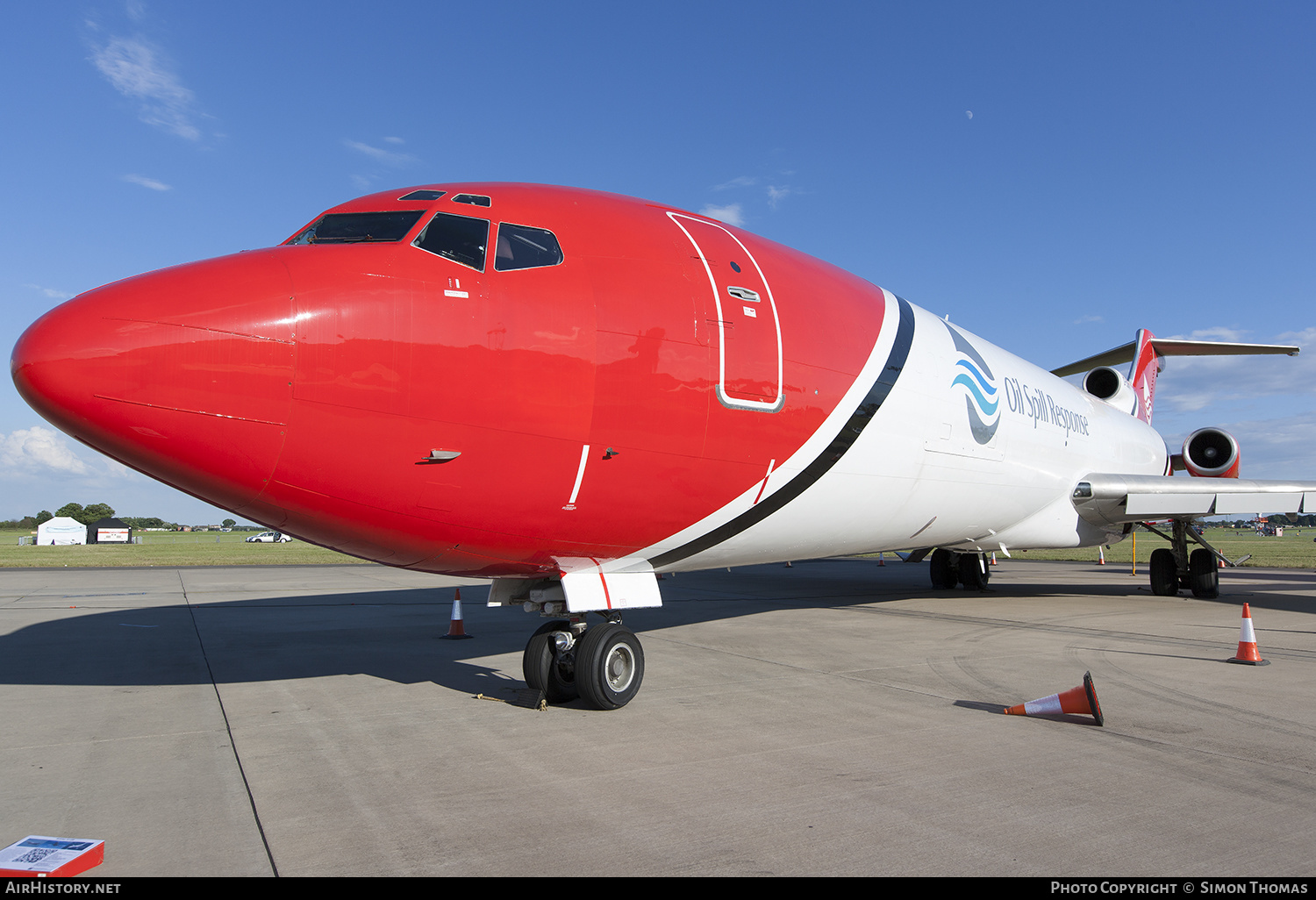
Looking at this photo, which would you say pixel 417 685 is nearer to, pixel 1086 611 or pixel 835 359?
pixel 835 359

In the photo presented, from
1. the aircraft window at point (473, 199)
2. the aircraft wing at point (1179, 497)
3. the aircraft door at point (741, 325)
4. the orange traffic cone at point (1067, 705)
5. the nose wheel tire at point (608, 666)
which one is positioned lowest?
the orange traffic cone at point (1067, 705)

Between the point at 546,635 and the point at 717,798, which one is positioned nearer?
the point at 717,798

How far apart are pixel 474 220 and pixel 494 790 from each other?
371cm

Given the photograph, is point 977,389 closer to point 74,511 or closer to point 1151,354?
point 1151,354

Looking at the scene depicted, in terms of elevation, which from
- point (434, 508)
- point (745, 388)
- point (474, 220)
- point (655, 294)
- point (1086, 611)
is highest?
point (474, 220)

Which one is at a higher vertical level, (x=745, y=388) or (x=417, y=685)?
(x=745, y=388)

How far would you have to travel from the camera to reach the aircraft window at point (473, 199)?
5633mm

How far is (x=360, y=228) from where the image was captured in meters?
5.38

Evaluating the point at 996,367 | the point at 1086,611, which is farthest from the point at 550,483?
the point at 1086,611

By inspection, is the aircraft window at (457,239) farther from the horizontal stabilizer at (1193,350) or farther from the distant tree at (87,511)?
the distant tree at (87,511)

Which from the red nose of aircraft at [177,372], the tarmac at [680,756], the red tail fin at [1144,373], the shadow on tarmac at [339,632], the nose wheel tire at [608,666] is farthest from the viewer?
the red tail fin at [1144,373]

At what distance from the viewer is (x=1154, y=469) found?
18875 mm

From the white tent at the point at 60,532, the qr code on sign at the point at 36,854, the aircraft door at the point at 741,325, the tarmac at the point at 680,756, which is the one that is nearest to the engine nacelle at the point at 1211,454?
the tarmac at the point at 680,756

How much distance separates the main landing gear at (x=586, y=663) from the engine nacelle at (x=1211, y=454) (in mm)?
18135
